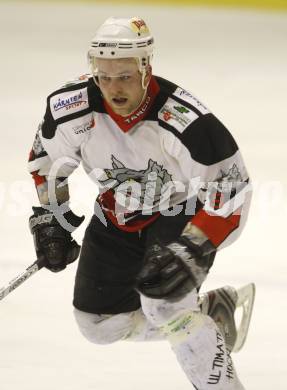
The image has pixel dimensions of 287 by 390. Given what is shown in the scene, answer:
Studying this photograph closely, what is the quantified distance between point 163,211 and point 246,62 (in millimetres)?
4122

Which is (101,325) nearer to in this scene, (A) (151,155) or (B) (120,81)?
(A) (151,155)

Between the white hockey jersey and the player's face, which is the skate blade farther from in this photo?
the player's face

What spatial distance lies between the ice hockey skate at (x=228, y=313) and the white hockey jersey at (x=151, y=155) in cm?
49

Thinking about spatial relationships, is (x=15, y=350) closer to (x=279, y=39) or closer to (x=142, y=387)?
(x=142, y=387)

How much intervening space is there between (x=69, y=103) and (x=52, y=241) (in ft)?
1.50

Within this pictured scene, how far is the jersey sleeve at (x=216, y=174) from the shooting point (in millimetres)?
2867

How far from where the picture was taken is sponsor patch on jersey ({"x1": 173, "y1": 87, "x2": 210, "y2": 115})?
9.68ft

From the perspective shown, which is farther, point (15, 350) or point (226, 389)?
point (15, 350)

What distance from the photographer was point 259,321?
3.87 metres

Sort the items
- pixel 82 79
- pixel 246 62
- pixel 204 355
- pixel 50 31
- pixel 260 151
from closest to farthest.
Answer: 1. pixel 204 355
2. pixel 82 79
3. pixel 260 151
4. pixel 246 62
5. pixel 50 31

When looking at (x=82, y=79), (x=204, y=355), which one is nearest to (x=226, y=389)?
(x=204, y=355)

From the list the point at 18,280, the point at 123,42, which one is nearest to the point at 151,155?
the point at 123,42

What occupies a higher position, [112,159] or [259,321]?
[112,159]

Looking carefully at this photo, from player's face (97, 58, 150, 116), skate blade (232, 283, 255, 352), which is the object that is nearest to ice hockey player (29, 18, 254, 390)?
player's face (97, 58, 150, 116)
